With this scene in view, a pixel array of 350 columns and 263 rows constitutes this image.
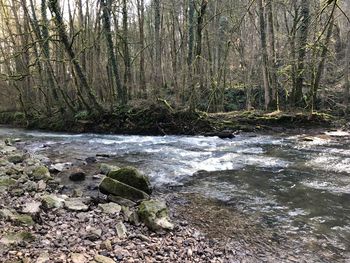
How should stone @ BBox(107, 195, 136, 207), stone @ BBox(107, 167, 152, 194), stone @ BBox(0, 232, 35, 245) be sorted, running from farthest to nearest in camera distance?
1. stone @ BBox(107, 167, 152, 194)
2. stone @ BBox(107, 195, 136, 207)
3. stone @ BBox(0, 232, 35, 245)

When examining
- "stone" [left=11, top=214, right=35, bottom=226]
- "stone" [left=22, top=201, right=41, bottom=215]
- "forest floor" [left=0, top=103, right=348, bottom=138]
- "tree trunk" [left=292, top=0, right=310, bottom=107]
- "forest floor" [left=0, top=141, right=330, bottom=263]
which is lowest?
"forest floor" [left=0, top=141, right=330, bottom=263]

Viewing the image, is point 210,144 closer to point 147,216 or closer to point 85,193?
point 85,193

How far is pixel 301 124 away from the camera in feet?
57.0

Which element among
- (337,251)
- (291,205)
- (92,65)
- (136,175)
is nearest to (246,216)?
(291,205)

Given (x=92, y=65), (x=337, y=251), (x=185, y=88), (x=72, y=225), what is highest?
(x=92, y=65)

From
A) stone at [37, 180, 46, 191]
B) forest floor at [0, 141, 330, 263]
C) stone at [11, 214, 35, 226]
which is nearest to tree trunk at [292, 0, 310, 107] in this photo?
forest floor at [0, 141, 330, 263]

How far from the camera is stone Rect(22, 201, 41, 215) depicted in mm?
5693

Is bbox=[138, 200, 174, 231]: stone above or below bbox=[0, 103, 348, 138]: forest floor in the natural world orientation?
below

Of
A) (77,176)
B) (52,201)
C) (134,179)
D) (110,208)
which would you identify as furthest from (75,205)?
(77,176)

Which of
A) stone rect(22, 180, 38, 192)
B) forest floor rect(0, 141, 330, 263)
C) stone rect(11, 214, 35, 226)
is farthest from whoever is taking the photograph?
stone rect(22, 180, 38, 192)

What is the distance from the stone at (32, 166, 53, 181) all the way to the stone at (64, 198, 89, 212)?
2122mm

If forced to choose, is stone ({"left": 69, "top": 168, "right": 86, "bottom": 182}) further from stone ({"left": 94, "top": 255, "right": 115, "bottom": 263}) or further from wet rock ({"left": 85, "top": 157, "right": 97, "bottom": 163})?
stone ({"left": 94, "top": 255, "right": 115, "bottom": 263})

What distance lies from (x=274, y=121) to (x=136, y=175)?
37.7 ft

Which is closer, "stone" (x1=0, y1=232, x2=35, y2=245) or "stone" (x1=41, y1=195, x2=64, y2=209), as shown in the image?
"stone" (x1=0, y1=232, x2=35, y2=245)
